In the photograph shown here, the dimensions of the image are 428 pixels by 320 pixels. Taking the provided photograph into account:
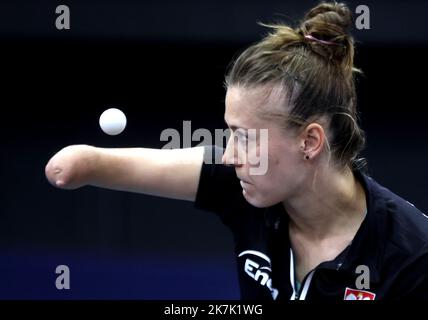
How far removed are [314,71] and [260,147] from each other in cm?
21

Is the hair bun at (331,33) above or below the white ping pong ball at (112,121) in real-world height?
above

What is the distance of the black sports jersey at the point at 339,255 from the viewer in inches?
65.7

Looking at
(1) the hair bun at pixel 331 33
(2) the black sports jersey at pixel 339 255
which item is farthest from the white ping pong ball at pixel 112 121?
(1) the hair bun at pixel 331 33

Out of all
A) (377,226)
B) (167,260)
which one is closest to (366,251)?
(377,226)

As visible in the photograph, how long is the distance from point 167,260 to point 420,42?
1896 mm

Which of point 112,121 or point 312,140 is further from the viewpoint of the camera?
point 112,121

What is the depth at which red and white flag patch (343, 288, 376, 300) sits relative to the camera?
5.50 feet

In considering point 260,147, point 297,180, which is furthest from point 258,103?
point 297,180

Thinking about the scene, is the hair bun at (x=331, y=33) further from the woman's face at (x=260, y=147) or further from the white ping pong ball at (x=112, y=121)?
the white ping pong ball at (x=112, y=121)

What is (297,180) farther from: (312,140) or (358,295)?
(358,295)

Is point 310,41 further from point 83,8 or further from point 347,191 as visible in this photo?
point 83,8

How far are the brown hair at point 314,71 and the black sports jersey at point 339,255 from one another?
180 mm

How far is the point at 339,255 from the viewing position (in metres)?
1.74

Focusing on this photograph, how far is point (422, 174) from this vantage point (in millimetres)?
4375
